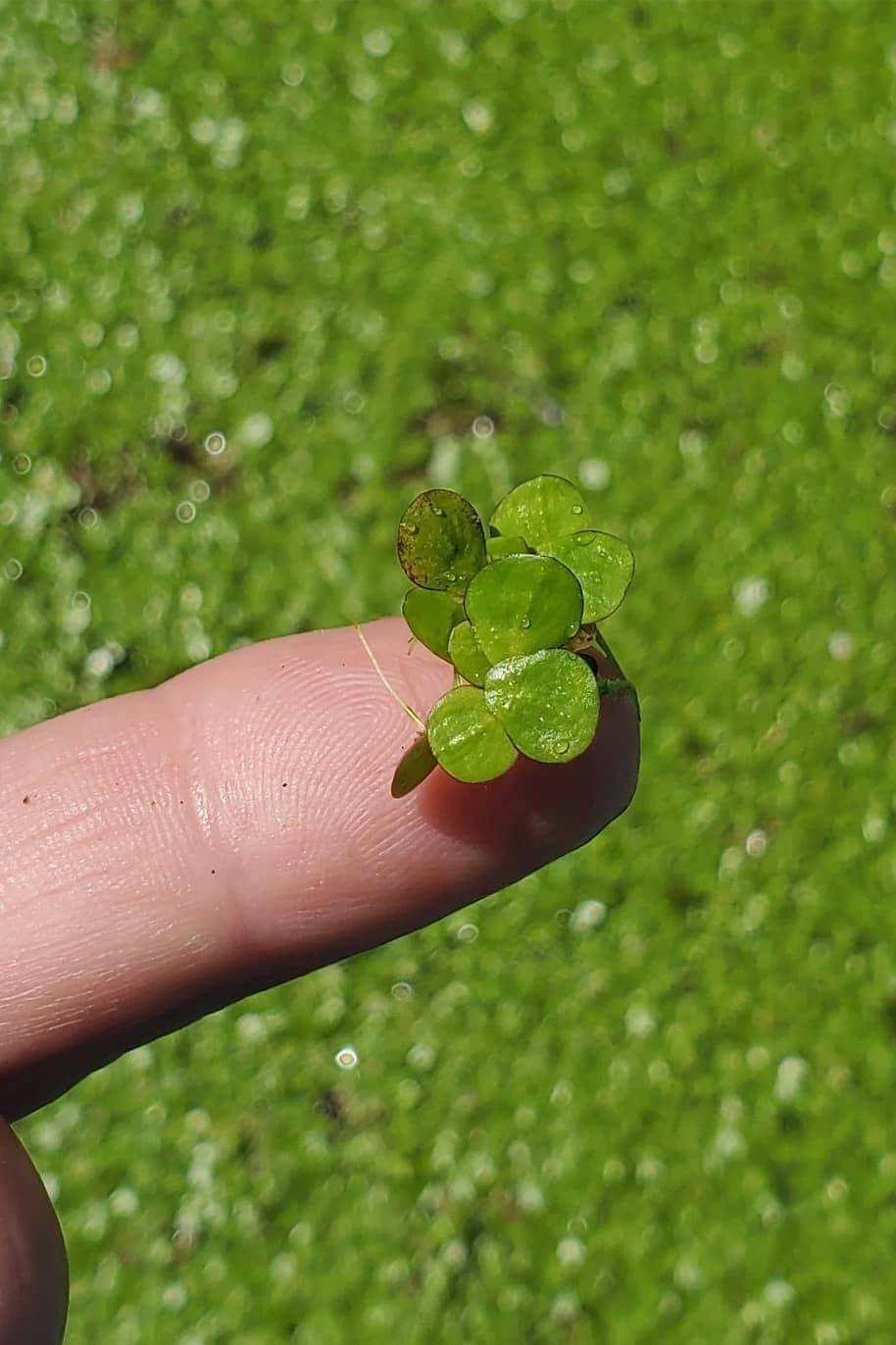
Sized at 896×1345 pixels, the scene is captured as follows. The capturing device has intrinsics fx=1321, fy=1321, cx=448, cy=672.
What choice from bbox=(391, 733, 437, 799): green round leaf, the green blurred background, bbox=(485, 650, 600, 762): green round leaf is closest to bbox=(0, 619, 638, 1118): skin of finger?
bbox=(391, 733, 437, 799): green round leaf

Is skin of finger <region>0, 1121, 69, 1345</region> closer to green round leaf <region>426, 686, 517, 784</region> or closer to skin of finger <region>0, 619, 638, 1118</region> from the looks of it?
skin of finger <region>0, 619, 638, 1118</region>

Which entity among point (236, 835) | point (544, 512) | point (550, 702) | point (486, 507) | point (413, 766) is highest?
point (544, 512)

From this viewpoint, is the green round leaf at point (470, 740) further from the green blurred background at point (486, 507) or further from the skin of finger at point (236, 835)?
the green blurred background at point (486, 507)

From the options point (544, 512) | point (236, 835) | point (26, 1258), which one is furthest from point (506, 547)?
point (26, 1258)

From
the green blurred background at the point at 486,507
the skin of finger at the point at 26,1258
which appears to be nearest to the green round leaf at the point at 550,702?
the skin of finger at the point at 26,1258

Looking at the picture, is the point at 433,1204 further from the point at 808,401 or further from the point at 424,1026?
the point at 808,401

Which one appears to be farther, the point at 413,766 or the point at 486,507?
the point at 486,507

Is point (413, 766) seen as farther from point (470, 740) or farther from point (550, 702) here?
point (550, 702)
